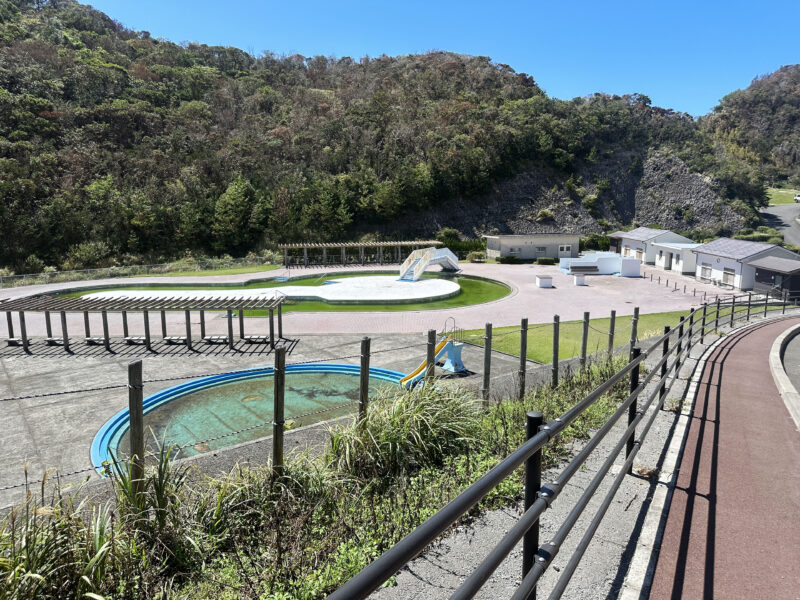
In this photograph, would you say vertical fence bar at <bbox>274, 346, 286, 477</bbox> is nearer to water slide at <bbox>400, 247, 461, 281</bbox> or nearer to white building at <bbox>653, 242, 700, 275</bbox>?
water slide at <bbox>400, 247, 461, 281</bbox>

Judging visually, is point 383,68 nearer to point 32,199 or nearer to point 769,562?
point 32,199

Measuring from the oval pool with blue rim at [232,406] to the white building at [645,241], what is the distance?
34.8 metres

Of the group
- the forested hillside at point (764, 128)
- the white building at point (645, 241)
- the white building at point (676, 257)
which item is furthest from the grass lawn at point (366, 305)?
the forested hillside at point (764, 128)

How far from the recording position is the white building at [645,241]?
40.1 m

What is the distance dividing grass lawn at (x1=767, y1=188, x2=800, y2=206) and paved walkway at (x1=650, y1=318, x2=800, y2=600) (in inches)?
3370

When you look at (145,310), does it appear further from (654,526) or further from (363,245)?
(363,245)

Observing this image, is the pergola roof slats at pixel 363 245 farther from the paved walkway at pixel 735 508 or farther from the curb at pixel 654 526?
the curb at pixel 654 526

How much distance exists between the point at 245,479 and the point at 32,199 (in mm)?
48271

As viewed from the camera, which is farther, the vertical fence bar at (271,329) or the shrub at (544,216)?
the shrub at (544,216)

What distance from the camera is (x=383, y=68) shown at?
88.7 m

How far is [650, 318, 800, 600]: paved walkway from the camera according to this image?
2.96m

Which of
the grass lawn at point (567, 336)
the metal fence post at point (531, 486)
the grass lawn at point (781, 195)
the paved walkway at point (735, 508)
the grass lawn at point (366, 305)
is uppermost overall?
the grass lawn at point (781, 195)

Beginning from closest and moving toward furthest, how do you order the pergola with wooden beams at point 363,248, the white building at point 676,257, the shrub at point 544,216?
1. the white building at point 676,257
2. the pergola with wooden beams at point 363,248
3. the shrub at point 544,216

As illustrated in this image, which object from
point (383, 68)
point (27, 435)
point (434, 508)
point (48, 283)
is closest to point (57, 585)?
point (434, 508)
